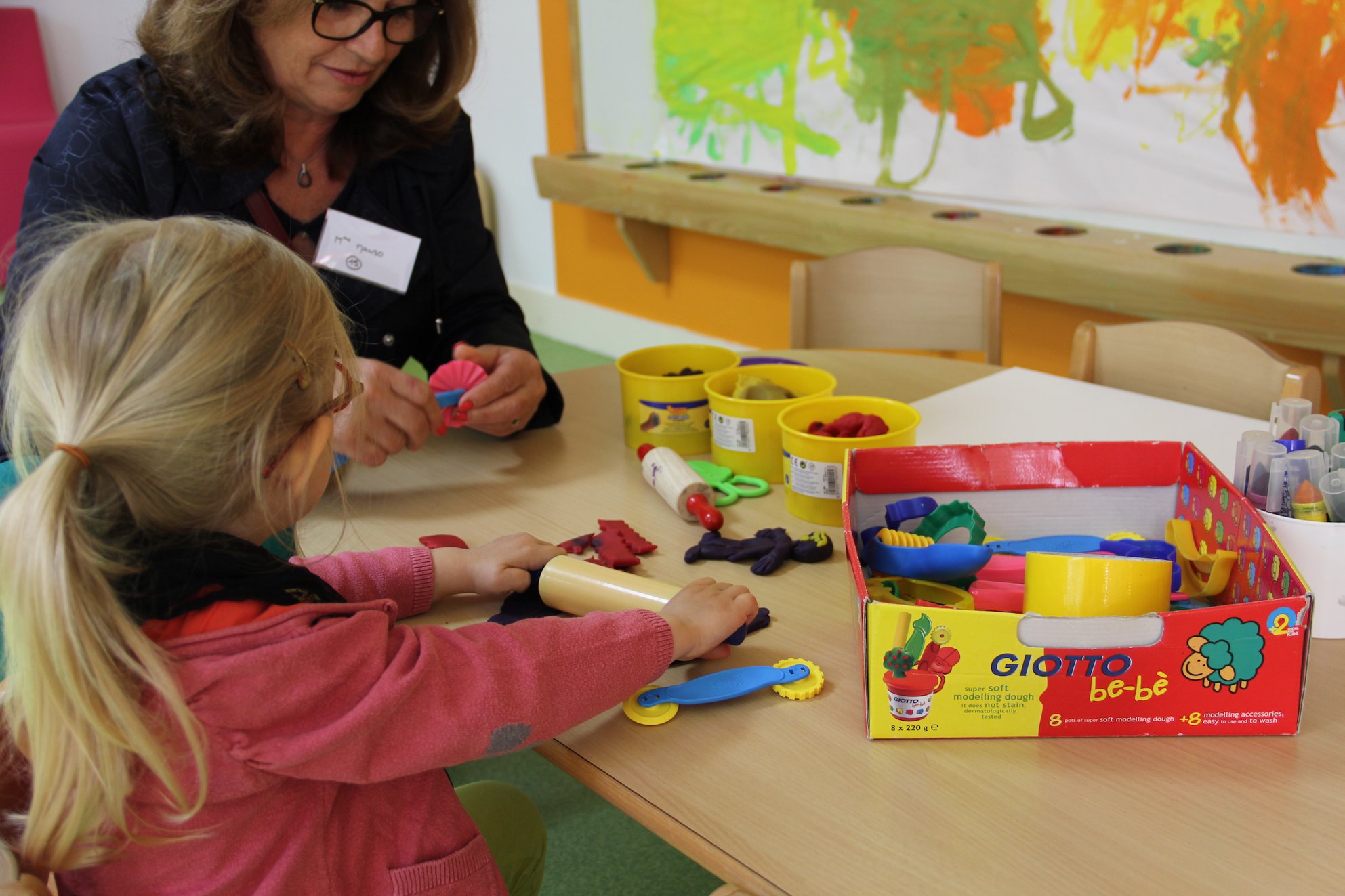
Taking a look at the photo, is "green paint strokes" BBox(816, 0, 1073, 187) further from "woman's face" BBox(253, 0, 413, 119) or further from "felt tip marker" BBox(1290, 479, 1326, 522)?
"felt tip marker" BBox(1290, 479, 1326, 522)

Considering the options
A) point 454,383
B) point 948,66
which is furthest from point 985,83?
point 454,383

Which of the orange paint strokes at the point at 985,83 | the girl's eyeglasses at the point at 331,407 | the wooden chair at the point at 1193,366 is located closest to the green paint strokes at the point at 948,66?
the orange paint strokes at the point at 985,83

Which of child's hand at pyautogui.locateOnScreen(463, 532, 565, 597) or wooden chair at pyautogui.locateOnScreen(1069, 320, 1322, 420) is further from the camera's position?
wooden chair at pyautogui.locateOnScreen(1069, 320, 1322, 420)

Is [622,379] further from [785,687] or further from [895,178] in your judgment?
[895,178]

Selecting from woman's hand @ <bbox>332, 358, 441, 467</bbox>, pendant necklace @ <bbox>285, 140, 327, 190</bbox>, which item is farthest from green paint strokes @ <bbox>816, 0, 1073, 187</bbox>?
woman's hand @ <bbox>332, 358, 441, 467</bbox>

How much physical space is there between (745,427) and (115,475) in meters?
0.67

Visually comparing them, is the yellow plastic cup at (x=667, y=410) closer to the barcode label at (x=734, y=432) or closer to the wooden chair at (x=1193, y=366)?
the barcode label at (x=734, y=432)

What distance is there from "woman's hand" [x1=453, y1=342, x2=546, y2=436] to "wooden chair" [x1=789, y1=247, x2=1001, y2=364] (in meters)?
0.62

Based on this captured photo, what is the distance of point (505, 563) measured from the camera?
96 cm

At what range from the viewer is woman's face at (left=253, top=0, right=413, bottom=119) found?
1.33m

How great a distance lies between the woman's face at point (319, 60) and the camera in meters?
1.33

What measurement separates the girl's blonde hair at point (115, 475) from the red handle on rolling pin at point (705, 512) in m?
0.47

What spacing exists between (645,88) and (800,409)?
2.47m

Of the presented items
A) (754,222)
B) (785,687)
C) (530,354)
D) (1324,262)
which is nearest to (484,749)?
(785,687)
